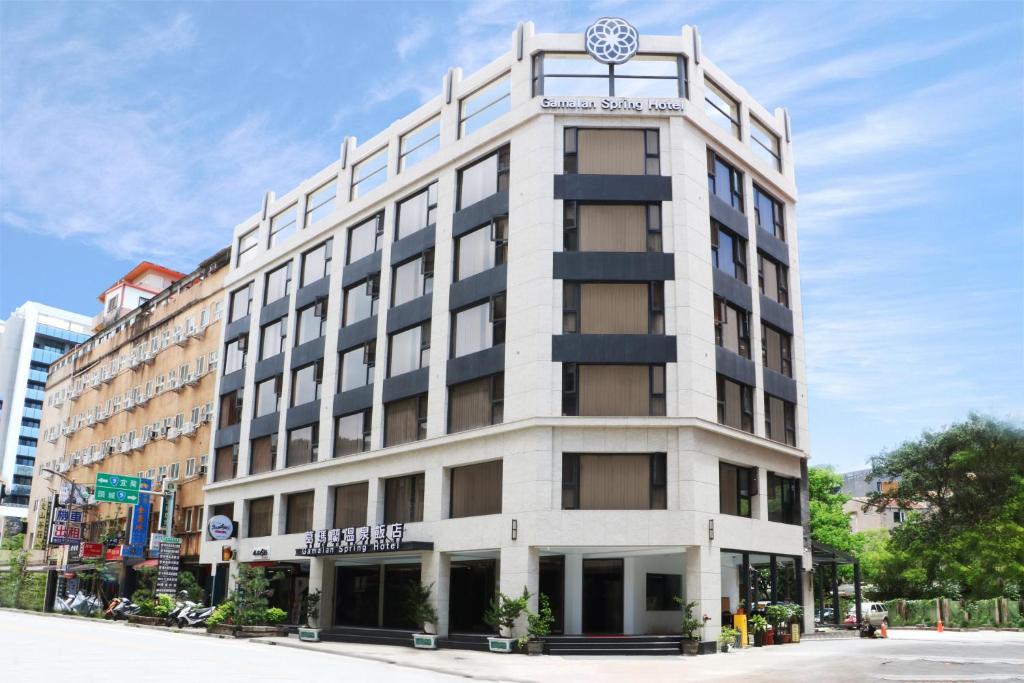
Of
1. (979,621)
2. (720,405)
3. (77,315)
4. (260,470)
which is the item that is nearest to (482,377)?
(720,405)

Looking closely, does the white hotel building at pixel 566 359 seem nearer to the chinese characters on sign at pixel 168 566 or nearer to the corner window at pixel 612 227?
the corner window at pixel 612 227

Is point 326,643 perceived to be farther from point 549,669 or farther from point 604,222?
point 604,222

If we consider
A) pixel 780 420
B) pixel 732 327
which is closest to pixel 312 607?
pixel 732 327

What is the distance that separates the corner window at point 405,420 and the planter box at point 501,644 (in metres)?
11.3

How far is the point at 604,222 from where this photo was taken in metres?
39.5

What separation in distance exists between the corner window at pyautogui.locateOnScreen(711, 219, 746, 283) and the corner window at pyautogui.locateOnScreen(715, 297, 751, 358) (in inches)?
Answer: 62.9

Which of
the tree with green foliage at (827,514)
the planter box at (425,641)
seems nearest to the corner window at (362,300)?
the planter box at (425,641)

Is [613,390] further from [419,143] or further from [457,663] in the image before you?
[419,143]

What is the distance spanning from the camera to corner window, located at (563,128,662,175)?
40.0 m

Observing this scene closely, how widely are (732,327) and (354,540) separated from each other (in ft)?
64.6

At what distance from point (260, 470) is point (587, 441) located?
25528 mm

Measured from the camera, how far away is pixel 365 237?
5091 cm

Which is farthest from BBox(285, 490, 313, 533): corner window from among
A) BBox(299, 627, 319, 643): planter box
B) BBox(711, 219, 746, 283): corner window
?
BBox(711, 219, 746, 283): corner window

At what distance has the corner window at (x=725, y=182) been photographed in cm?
4212
